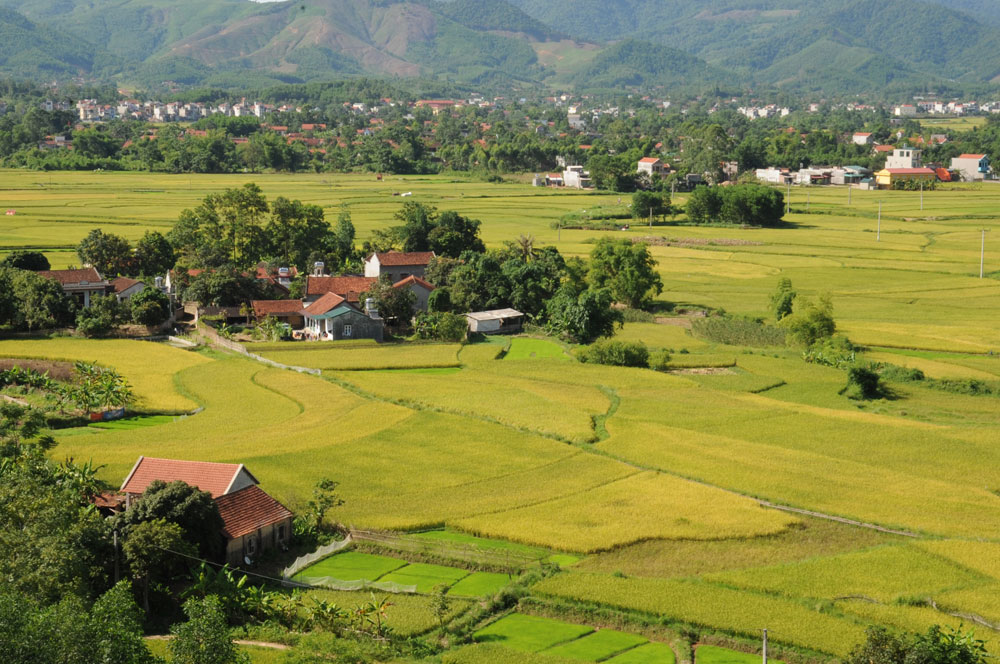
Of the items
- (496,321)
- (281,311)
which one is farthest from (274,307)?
(496,321)

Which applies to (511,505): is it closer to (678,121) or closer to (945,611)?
(945,611)

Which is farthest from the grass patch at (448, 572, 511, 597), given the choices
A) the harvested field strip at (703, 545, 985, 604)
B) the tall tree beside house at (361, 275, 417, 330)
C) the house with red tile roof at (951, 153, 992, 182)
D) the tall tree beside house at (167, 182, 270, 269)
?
the house with red tile roof at (951, 153, 992, 182)

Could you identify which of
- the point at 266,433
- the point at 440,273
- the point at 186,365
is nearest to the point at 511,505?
the point at 266,433

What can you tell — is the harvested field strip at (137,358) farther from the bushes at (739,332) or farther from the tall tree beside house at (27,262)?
the bushes at (739,332)

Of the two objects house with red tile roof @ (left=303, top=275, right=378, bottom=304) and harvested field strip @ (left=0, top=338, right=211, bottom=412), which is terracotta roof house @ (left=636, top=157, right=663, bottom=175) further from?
harvested field strip @ (left=0, top=338, right=211, bottom=412)

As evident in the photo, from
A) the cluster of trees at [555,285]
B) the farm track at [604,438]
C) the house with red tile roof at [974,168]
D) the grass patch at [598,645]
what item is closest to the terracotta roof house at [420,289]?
the cluster of trees at [555,285]

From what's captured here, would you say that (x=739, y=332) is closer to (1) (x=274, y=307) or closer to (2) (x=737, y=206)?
(1) (x=274, y=307)
